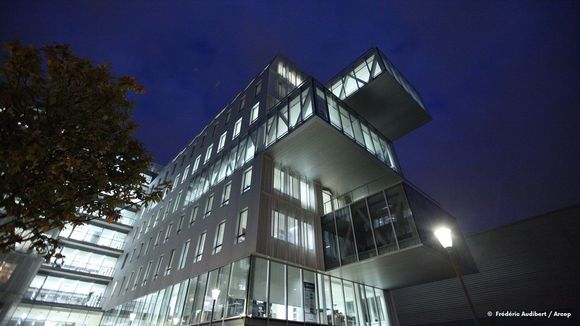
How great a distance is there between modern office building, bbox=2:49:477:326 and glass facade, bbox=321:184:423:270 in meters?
0.06

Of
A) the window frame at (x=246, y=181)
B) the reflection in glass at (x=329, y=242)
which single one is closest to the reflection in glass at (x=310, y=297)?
the reflection in glass at (x=329, y=242)

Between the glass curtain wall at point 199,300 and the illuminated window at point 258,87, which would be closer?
the glass curtain wall at point 199,300

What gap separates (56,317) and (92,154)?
3044 cm

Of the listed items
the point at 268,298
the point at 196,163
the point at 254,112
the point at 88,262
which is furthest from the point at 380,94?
the point at 88,262

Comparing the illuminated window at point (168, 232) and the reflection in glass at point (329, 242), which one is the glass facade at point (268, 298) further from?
the illuminated window at point (168, 232)

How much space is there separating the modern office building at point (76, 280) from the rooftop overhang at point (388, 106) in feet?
72.9

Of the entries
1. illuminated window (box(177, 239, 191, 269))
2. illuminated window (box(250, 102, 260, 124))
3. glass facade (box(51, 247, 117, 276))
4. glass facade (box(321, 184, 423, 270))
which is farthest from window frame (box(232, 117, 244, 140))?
glass facade (box(51, 247, 117, 276))

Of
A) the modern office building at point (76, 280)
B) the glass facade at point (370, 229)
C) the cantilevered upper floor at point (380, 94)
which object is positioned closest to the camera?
the glass facade at point (370, 229)

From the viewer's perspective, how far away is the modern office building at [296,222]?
13.6 m

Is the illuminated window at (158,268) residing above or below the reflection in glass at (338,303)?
above

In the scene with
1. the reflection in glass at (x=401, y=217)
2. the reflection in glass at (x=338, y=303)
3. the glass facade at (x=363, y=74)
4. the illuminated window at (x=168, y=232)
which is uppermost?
the glass facade at (x=363, y=74)

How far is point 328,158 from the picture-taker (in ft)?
57.9

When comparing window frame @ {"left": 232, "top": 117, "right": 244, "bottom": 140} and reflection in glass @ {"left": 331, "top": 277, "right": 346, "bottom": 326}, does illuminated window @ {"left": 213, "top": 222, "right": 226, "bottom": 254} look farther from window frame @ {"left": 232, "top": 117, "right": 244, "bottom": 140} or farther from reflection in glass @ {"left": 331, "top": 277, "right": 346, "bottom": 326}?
window frame @ {"left": 232, "top": 117, "right": 244, "bottom": 140}

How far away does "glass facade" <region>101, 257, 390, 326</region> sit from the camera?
12625 millimetres
